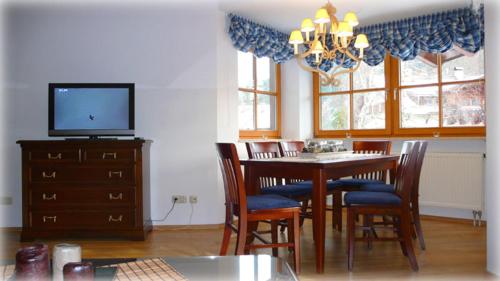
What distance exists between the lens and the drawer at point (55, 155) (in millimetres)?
3682

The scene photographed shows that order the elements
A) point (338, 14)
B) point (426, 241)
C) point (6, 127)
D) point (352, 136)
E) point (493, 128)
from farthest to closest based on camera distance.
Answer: point (352, 136)
point (338, 14)
point (6, 127)
point (426, 241)
point (493, 128)

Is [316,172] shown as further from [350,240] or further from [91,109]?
[91,109]

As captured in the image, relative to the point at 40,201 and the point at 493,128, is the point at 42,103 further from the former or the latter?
the point at 493,128

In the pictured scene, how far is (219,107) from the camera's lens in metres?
4.24

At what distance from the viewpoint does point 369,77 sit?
509 centimetres

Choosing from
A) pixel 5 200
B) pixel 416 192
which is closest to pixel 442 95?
pixel 416 192

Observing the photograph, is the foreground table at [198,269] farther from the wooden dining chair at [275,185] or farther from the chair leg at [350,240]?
the wooden dining chair at [275,185]

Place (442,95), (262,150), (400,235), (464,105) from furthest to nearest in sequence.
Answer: (442,95) < (464,105) < (262,150) < (400,235)

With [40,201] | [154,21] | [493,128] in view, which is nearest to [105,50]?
[154,21]

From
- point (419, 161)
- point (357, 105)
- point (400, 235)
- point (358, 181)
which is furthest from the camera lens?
point (357, 105)

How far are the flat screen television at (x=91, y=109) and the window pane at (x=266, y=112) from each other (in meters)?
1.72

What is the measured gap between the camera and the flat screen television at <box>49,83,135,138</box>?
3.86 metres

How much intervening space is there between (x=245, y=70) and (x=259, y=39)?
1.36 feet

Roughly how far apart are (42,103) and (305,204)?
8.87ft
